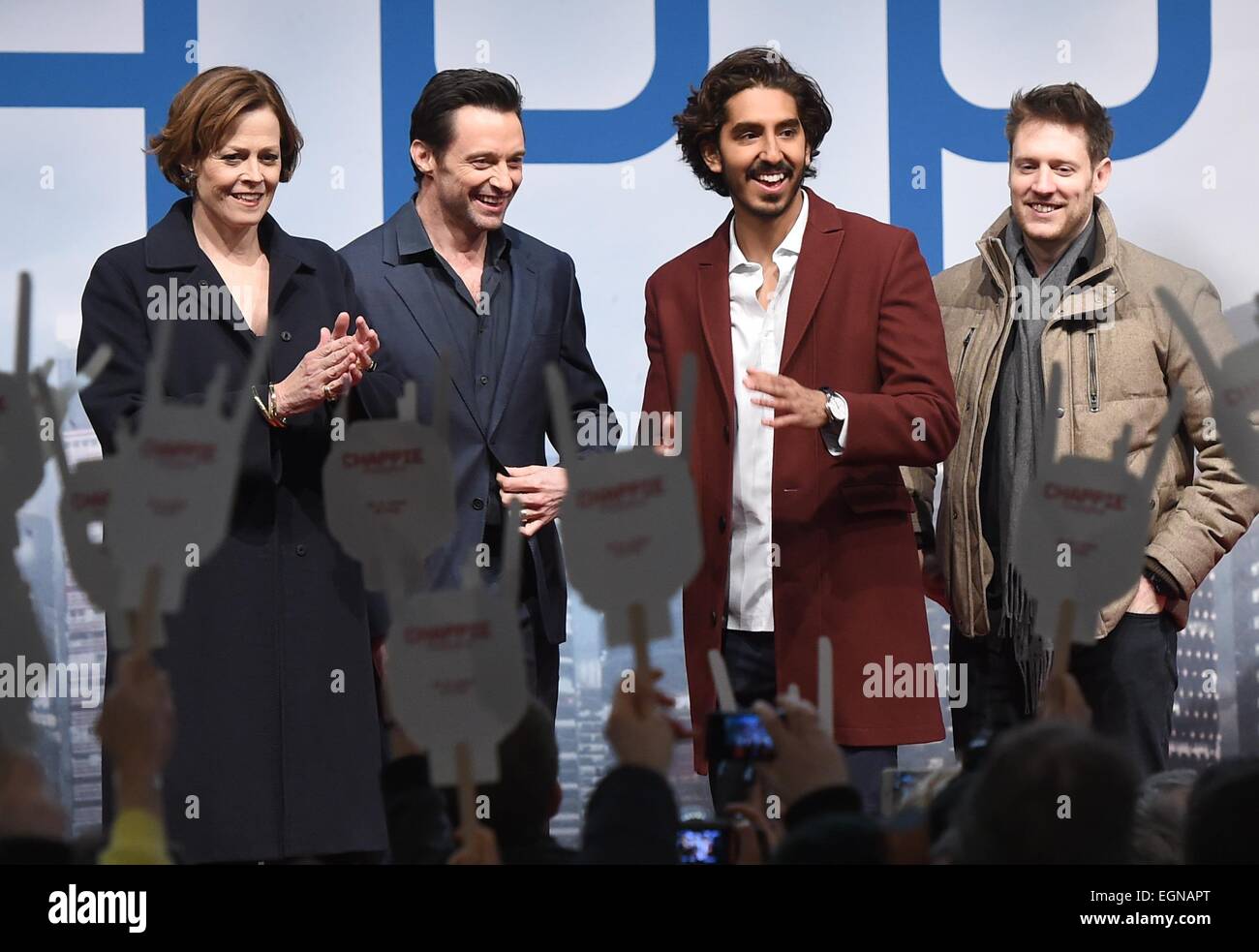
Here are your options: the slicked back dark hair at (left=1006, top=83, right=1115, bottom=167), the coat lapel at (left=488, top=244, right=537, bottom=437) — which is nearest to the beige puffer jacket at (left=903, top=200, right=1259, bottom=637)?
the slicked back dark hair at (left=1006, top=83, right=1115, bottom=167)

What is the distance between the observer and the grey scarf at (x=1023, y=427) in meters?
3.66

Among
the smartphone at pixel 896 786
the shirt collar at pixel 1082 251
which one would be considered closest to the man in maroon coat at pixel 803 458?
the smartphone at pixel 896 786

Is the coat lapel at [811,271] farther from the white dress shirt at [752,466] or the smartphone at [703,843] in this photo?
the smartphone at [703,843]

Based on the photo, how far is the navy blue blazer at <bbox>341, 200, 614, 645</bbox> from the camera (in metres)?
3.60

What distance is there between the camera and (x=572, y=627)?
12.7 feet

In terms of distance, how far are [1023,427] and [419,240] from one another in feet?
4.11

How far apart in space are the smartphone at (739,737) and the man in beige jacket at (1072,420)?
674 mm

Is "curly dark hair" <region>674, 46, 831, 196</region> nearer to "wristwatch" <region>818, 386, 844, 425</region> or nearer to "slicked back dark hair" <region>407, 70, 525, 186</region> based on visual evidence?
"slicked back dark hair" <region>407, 70, 525, 186</region>

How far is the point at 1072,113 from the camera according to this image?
149 inches

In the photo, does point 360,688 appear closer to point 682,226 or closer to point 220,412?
point 220,412

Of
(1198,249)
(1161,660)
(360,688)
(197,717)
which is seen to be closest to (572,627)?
(360,688)

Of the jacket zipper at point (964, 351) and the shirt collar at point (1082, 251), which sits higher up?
the shirt collar at point (1082, 251)
